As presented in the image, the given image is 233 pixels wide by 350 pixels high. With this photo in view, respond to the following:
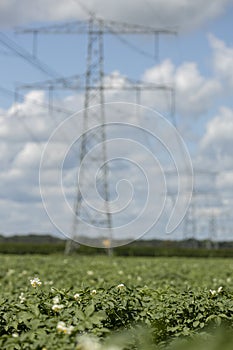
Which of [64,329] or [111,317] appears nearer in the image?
[64,329]

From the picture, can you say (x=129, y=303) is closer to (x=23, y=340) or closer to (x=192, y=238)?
(x=23, y=340)

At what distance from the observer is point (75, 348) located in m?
3.88

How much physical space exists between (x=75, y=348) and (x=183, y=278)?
1309cm

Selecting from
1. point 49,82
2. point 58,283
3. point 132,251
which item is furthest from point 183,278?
point 132,251

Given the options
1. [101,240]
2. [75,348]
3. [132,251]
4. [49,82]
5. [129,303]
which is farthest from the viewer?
[132,251]

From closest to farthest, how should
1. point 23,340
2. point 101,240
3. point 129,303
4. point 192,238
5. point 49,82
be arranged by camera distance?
point 23,340
point 129,303
point 49,82
point 101,240
point 192,238

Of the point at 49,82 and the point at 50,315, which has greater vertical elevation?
A: the point at 49,82

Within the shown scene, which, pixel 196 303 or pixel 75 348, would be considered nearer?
pixel 75 348

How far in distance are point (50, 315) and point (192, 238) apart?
211ft

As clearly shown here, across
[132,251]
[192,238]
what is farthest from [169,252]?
[192,238]

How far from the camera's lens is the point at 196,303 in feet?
18.3

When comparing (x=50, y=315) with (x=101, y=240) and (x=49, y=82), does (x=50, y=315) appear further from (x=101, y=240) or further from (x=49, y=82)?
(x=101, y=240)

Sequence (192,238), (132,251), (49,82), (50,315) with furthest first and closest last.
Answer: (192,238), (132,251), (49,82), (50,315)

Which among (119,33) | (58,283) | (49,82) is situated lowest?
(58,283)
